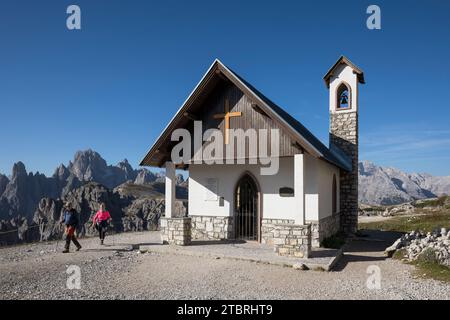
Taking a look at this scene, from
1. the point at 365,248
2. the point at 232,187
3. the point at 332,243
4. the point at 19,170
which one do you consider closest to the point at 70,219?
the point at 232,187

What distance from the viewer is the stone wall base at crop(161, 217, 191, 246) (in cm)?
1245

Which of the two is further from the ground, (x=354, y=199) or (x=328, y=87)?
(x=328, y=87)

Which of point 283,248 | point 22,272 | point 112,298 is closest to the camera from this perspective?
point 112,298

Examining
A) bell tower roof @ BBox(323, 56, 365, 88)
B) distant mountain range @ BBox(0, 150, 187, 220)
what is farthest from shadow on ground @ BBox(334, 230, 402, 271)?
distant mountain range @ BBox(0, 150, 187, 220)

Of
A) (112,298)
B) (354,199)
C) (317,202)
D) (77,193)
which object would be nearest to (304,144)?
(317,202)

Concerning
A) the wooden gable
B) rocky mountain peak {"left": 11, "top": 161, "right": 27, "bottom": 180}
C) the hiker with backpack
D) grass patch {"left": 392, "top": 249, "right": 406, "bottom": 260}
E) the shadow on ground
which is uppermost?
rocky mountain peak {"left": 11, "top": 161, "right": 27, "bottom": 180}

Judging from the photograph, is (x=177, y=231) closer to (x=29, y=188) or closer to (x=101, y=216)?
(x=101, y=216)

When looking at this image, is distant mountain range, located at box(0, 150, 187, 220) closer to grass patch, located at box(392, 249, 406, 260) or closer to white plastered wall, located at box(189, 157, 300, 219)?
white plastered wall, located at box(189, 157, 300, 219)

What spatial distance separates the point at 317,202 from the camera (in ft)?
39.4

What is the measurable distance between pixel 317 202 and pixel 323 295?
5380 mm

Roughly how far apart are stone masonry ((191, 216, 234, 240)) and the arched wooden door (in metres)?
0.35

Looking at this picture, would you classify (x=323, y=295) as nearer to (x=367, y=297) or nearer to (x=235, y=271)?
(x=367, y=297)

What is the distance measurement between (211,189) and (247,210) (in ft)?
6.07

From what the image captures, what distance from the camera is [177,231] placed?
1258 centimetres
